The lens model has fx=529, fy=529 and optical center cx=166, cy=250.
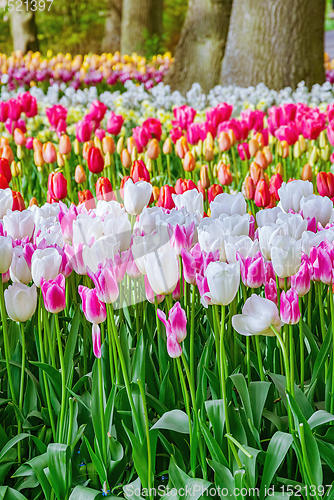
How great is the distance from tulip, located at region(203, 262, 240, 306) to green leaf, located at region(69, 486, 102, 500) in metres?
0.56

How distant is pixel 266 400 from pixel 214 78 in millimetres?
6721

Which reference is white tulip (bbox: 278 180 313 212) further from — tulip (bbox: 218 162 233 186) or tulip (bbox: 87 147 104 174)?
tulip (bbox: 87 147 104 174)

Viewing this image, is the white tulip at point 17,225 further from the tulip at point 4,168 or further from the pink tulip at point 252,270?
the tulip at point 4,168

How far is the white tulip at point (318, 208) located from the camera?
160 centimetres

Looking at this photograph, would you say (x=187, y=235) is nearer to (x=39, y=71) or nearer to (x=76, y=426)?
(x=76, y=426)

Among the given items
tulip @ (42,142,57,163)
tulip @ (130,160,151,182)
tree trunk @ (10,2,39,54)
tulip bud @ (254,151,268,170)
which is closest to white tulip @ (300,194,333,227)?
tulip @ (130,160,151,182)

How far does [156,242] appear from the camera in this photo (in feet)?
4.58

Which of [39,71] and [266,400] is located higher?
[39,71]

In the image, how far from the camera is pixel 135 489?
130cm

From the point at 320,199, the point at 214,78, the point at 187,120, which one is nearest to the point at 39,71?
the point at 214,78

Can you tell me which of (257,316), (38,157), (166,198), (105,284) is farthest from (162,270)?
(38,157)

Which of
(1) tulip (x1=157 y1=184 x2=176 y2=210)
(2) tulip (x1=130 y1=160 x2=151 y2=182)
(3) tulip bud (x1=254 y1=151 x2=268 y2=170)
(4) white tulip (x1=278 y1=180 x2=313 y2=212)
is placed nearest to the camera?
(4) white tulip (x1=278 y1=180 x2=313 y2=212)

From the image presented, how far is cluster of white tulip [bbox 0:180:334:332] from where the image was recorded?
1247 millimetres

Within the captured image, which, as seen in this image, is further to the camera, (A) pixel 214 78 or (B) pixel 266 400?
(A) pixel 214 78
